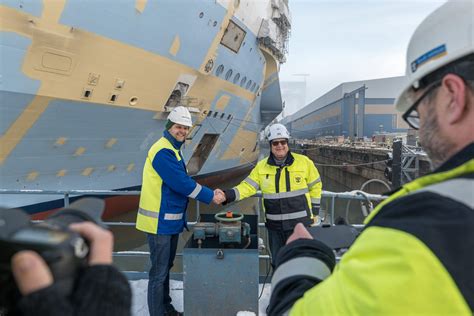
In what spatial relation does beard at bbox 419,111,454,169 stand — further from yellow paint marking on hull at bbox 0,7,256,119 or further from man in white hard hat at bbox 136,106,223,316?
yellow paint marking on hull at bbox 0,7,256,119

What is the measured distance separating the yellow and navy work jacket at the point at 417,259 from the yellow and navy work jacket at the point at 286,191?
8.78 feet

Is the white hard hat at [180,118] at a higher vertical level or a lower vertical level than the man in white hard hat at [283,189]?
higher

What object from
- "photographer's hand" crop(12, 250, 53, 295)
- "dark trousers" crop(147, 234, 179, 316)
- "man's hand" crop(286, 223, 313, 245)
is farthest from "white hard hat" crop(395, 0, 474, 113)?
"dark trousers" crop(147, 234, 179, 316)

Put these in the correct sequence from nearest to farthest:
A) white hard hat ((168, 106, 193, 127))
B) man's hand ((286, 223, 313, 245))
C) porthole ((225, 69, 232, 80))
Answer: man's hand ((286, 223, 313, 245))
white hard hat ((168, 106, 193, 127))
porthole ((225, 69, 232, 80))

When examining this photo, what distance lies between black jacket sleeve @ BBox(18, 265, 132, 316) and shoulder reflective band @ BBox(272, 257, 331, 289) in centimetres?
51

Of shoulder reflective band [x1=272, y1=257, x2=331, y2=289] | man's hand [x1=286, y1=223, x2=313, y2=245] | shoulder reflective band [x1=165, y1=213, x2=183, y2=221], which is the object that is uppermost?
man's hand [x1=286, y1=223, x2=313, y2=245]

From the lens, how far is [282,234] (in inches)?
139

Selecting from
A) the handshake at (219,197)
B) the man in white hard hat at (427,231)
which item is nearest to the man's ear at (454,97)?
the man in white hard hat at (427,231)

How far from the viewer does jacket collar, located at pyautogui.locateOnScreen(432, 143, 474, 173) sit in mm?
791

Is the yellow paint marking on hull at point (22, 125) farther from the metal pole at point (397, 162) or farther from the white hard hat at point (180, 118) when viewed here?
the metal pole at point (397, 162)

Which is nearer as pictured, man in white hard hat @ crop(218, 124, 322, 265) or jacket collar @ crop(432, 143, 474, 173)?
jacket collar @ crop(432, 143, 474, 173)

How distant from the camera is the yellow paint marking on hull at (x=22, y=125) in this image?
18.4 feet

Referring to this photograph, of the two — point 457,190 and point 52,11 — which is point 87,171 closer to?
point 52,11

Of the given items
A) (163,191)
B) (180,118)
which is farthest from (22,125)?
(163,191)
